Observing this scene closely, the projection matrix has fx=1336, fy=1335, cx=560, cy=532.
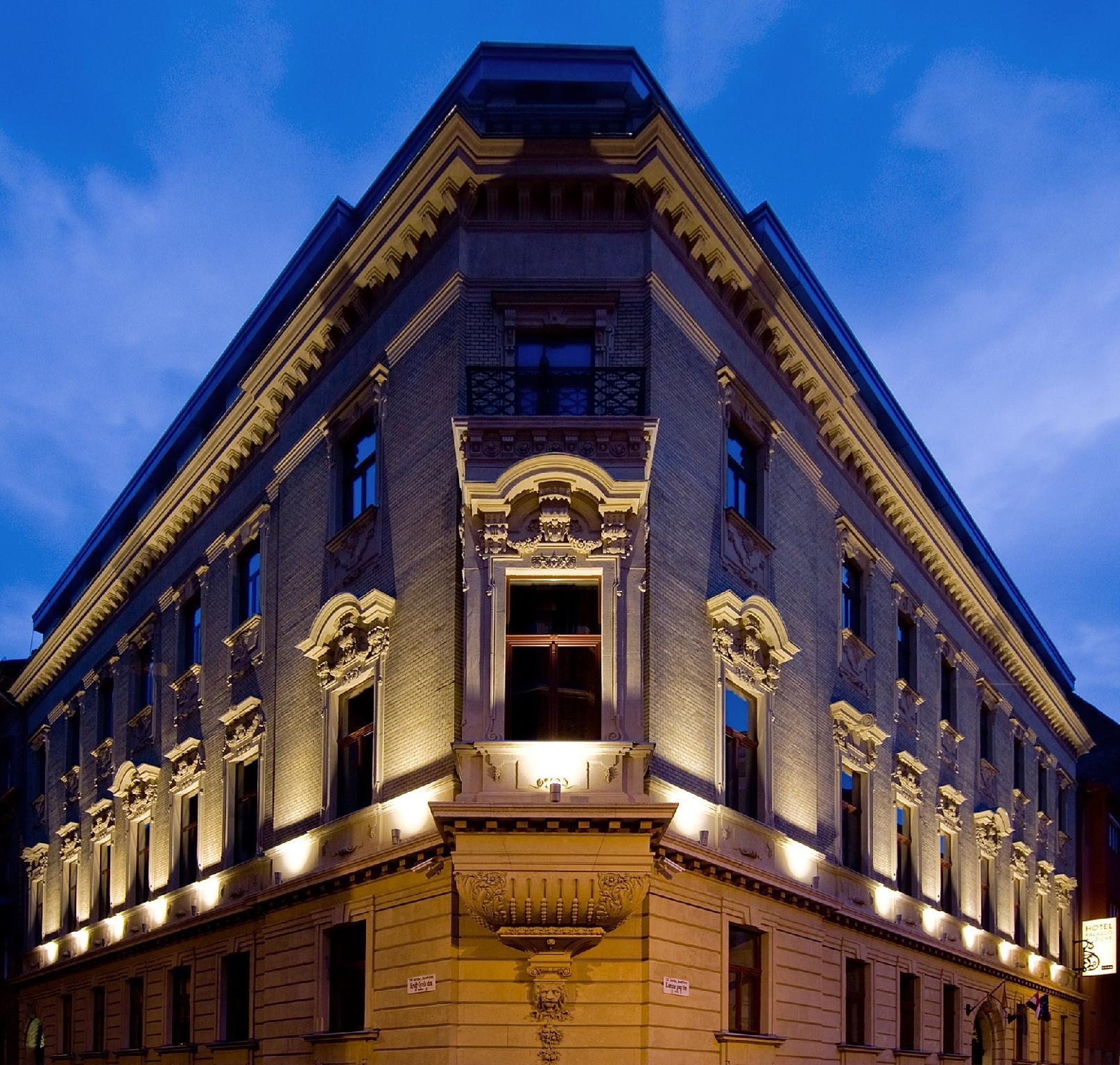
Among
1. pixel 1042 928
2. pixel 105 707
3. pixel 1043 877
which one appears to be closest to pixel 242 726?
pixel 105 707

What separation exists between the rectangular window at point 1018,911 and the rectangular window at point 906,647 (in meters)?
10.1

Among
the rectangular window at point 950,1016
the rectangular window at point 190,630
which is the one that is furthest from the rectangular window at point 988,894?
the rectangular window at point 190,630

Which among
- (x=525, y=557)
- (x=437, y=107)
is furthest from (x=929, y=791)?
(x=437, y=107)

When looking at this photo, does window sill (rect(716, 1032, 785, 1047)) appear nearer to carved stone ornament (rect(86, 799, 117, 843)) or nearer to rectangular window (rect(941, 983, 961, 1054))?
rectangular window (rect(941, 983, 961, 1054))

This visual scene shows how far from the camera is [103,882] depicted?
32781 mm

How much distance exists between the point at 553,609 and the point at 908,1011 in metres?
14.7

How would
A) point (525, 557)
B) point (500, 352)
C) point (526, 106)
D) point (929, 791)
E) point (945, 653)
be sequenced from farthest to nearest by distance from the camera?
point (945, 653) → point (929, 791) → point (526, 106) → point (500, 352) → point (525, 557)

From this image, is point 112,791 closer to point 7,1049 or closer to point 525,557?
point 7,1049

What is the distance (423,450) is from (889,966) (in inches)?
564

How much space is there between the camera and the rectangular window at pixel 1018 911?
3684 centimetres

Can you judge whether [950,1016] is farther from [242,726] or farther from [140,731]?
[140,731]

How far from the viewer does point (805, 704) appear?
23.5 meters

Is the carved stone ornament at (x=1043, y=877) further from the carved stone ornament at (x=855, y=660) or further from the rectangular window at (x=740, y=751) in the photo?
the rectangular window at (x=740, y=751)

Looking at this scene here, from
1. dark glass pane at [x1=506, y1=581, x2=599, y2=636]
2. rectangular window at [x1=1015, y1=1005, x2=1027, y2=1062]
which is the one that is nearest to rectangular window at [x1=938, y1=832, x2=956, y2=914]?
rectangular window at [x1=1015, y1=1005, x2=1027, y2=1062]
